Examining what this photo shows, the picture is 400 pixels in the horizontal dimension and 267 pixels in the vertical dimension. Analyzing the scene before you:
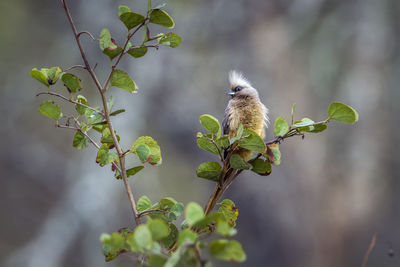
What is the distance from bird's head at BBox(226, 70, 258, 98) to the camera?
69.8 inches

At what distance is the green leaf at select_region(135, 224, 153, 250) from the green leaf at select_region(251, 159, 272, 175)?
410 mm

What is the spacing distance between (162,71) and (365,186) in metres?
2.59

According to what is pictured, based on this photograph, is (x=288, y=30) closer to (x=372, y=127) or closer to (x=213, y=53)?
(x=213, y=53)

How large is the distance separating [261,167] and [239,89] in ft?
3.23

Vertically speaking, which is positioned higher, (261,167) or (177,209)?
(261,167)

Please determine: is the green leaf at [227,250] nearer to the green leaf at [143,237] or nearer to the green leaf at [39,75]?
the green leaf at [143,237]

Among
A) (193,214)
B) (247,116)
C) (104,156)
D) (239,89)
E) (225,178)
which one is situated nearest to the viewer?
(193,214)

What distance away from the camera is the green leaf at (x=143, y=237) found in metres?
0.55

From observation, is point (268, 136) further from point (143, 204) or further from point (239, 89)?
point (143, 204)

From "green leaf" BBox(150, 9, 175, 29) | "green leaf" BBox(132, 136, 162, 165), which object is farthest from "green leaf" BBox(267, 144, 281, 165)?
"green leaf" BBox(150, 9, 175, 29)

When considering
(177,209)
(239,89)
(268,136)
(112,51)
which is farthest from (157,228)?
(268,136)

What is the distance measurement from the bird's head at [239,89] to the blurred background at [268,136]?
2.68m

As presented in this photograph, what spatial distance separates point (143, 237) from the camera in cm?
55

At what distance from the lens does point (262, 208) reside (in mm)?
4539
